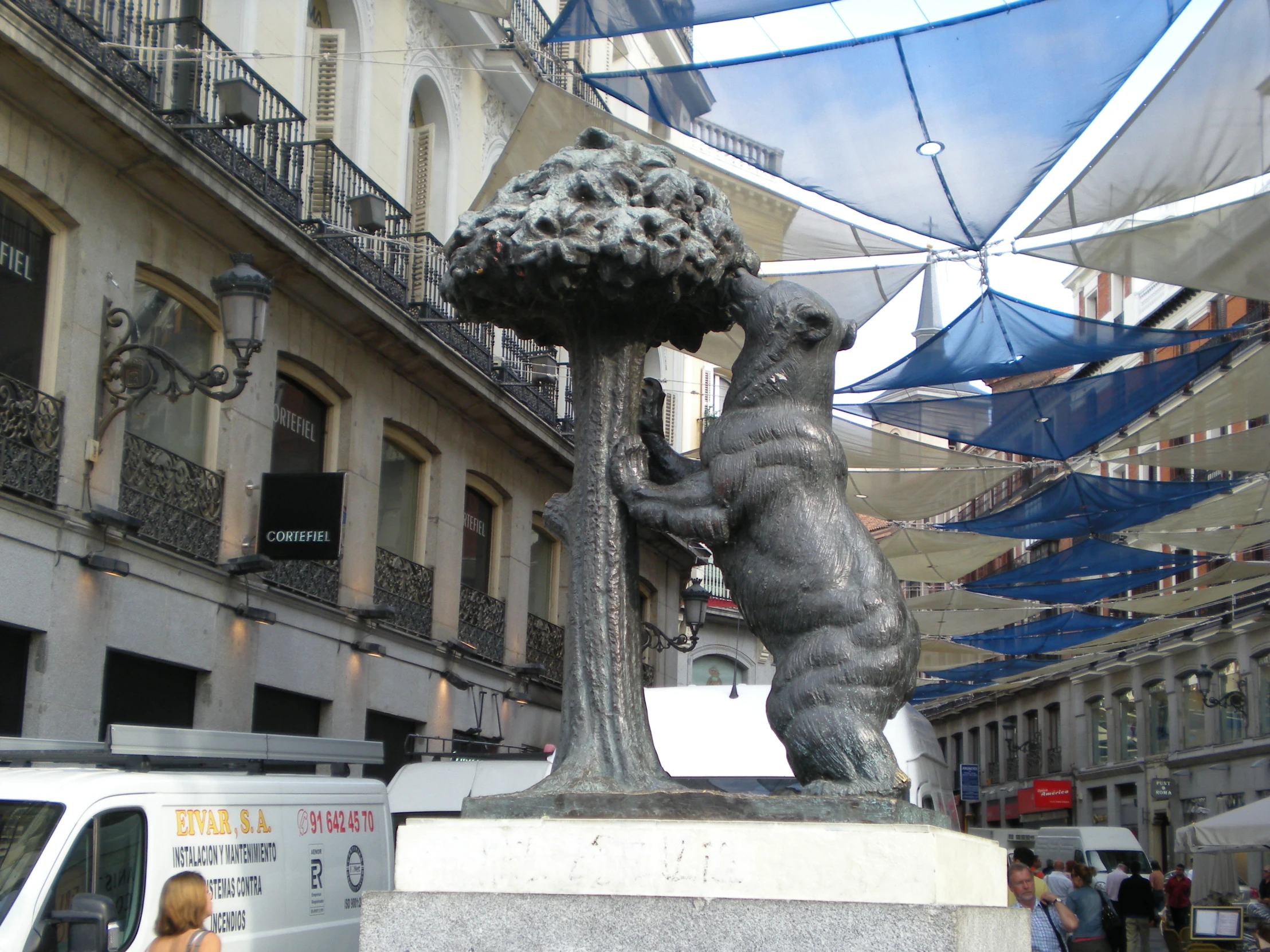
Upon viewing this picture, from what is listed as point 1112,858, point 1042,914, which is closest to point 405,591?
point 1042,914

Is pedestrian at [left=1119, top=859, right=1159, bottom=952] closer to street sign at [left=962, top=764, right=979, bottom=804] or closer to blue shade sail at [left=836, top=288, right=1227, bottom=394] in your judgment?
blue shade sail at [left=836, top=288, right=1227, bottom=394]

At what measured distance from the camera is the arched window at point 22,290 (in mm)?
12047

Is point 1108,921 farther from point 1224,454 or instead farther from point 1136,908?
point 1224,454

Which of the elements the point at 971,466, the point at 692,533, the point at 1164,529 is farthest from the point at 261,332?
the point at 1164,529

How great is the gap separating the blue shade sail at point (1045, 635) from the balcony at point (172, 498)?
1790 centimetres

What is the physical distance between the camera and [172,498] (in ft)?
46.1

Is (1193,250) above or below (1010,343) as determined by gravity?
above

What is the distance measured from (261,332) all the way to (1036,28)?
636 centimetres

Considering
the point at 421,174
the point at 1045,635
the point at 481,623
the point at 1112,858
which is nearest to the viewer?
the point at 421,174

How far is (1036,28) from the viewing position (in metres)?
11.0

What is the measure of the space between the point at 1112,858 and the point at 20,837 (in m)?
28.3

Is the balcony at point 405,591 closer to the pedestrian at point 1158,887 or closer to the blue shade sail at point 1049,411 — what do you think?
the blue shade sail at point 1049,411

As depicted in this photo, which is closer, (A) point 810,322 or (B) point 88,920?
(A) point 810,322

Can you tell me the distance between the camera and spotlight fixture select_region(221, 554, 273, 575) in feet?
47.5
